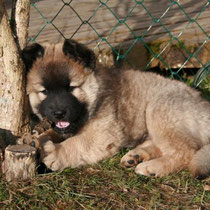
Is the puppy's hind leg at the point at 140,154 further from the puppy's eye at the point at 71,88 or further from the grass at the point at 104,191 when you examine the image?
the puppy's eye at the point at 71,88

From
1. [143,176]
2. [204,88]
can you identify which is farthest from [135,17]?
[143,176]

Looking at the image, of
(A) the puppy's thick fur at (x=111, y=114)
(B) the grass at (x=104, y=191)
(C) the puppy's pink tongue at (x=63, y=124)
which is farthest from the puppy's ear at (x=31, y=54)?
(B) the grass at (x=104, y=191)

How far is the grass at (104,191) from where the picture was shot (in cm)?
295

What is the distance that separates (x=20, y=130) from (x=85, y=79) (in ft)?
2.06

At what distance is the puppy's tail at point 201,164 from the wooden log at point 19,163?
1.19m

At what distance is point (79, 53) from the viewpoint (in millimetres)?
3494

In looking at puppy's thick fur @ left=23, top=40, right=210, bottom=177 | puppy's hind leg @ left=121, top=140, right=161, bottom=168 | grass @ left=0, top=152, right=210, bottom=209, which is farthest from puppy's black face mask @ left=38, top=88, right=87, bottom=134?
puppy's hind leg @ left=121, top=140, right=161, bottom=168

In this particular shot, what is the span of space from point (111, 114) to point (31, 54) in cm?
82

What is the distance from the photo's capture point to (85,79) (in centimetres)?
356

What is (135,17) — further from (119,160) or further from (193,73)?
(119,160)

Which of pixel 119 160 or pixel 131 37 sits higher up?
pixel 131 37

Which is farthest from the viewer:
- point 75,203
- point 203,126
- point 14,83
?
point 203,126

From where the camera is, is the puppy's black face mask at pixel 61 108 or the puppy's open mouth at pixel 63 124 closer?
the puppy's black face mask at pixel 61 108

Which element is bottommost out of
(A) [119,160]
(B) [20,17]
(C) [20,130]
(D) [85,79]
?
(A) [119,160]
